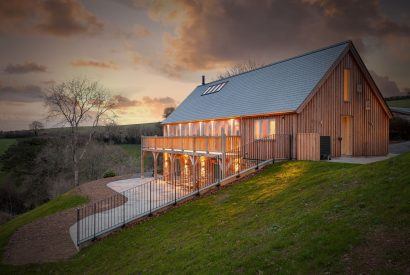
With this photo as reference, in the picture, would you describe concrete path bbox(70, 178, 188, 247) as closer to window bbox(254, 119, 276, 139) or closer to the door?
window bbox(254, 119, 276, 139)

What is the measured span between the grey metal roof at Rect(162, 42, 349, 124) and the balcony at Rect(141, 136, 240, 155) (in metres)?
3.37

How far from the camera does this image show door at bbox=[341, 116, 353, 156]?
20766 millimetres

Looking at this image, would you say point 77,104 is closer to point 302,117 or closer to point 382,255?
point 302,117

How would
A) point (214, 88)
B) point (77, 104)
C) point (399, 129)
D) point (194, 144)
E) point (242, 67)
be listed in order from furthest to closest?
point (242, 67)
point (77, 104)
point (399, 129)
point (214, 88)
point (194, 144)

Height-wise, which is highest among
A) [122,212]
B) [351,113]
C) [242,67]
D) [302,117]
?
[242,67]

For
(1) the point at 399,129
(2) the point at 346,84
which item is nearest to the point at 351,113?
(2) the point at 346,84

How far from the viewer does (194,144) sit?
22.3 meters

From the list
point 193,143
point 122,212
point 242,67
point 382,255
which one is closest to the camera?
point 382,255

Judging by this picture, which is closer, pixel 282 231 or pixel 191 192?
pixel 282 231

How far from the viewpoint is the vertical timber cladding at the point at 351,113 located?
19203 millimetres

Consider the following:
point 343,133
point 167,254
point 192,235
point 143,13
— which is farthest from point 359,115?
point 143,13

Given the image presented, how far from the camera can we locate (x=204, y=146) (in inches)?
837

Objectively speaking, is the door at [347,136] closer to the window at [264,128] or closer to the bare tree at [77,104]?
the window at [264,128]

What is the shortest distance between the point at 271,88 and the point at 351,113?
5.99 m
